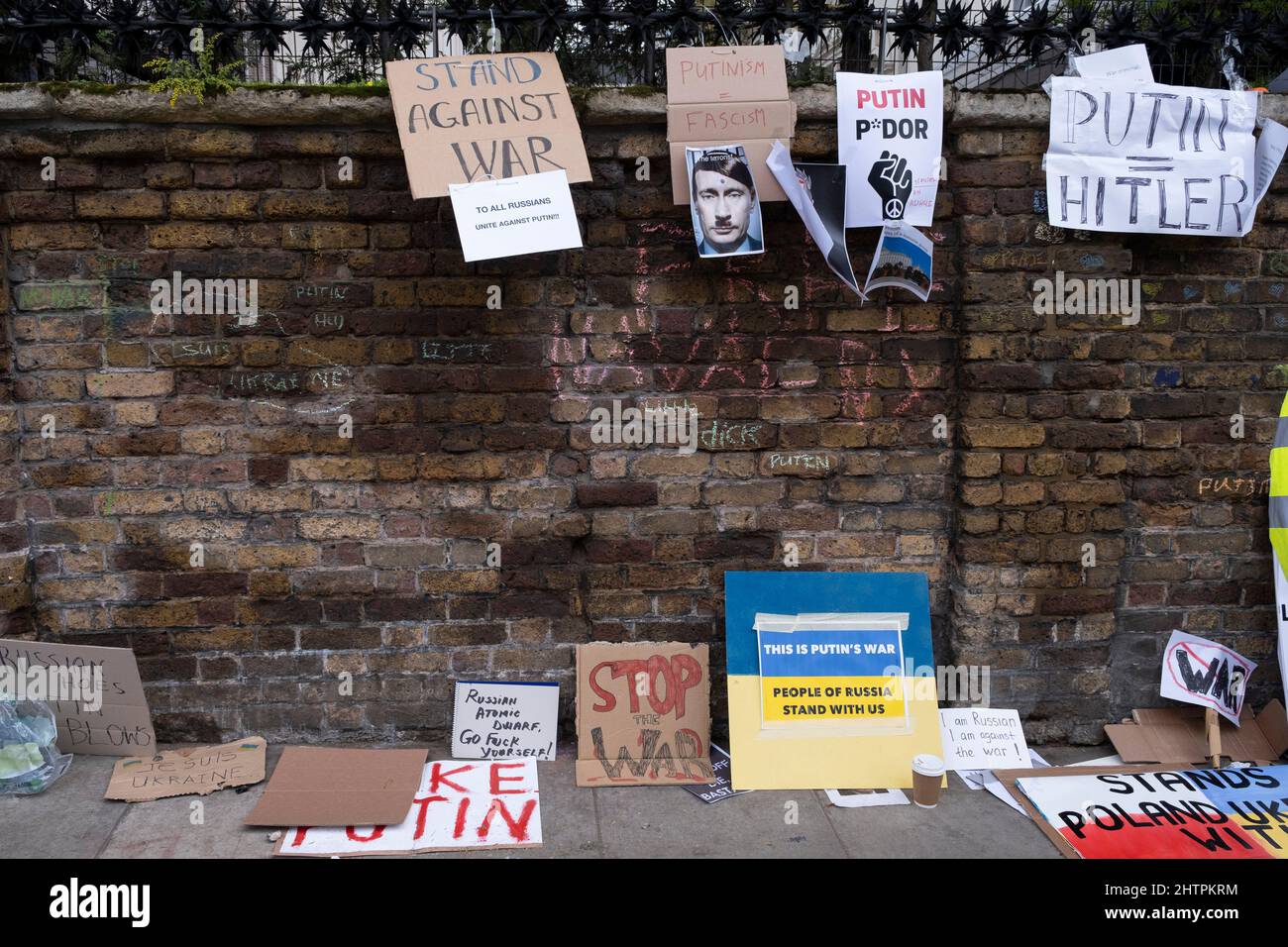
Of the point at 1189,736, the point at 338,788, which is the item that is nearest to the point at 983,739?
the point at 1189,736

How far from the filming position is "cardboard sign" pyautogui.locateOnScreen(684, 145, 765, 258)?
3156 mm

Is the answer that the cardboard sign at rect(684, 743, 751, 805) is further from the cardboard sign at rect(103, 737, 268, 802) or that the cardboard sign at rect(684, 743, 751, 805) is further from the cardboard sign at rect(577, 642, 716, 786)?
the cardboard sign at rect(103, 737, 268, 802)

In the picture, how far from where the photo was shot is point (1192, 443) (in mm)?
3455

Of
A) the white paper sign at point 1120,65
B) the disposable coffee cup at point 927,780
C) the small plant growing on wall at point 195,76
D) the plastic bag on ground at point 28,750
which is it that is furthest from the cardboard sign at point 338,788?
the white paper sign at point 1120,65

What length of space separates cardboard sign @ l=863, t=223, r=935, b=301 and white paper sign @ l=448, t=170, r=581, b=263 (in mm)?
1061

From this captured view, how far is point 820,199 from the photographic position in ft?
10.4

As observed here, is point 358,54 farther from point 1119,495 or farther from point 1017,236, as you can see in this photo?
point 1119,495

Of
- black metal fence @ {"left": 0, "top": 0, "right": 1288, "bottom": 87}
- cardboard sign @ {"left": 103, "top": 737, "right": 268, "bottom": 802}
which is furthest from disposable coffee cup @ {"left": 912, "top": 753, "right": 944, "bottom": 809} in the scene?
black metal fence @ {"left": 0, "top": 0, "right": 1288, "bottom": 87}

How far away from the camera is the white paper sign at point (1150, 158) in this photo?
3.24 metres

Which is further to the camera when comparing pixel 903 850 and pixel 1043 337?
pixel 1043 337

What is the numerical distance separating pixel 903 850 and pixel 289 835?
1919mm

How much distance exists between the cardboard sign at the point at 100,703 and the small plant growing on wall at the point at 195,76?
1920 millimetres

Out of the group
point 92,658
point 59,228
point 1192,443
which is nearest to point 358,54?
point 59,228

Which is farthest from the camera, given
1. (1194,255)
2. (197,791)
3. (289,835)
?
(1194,255)
